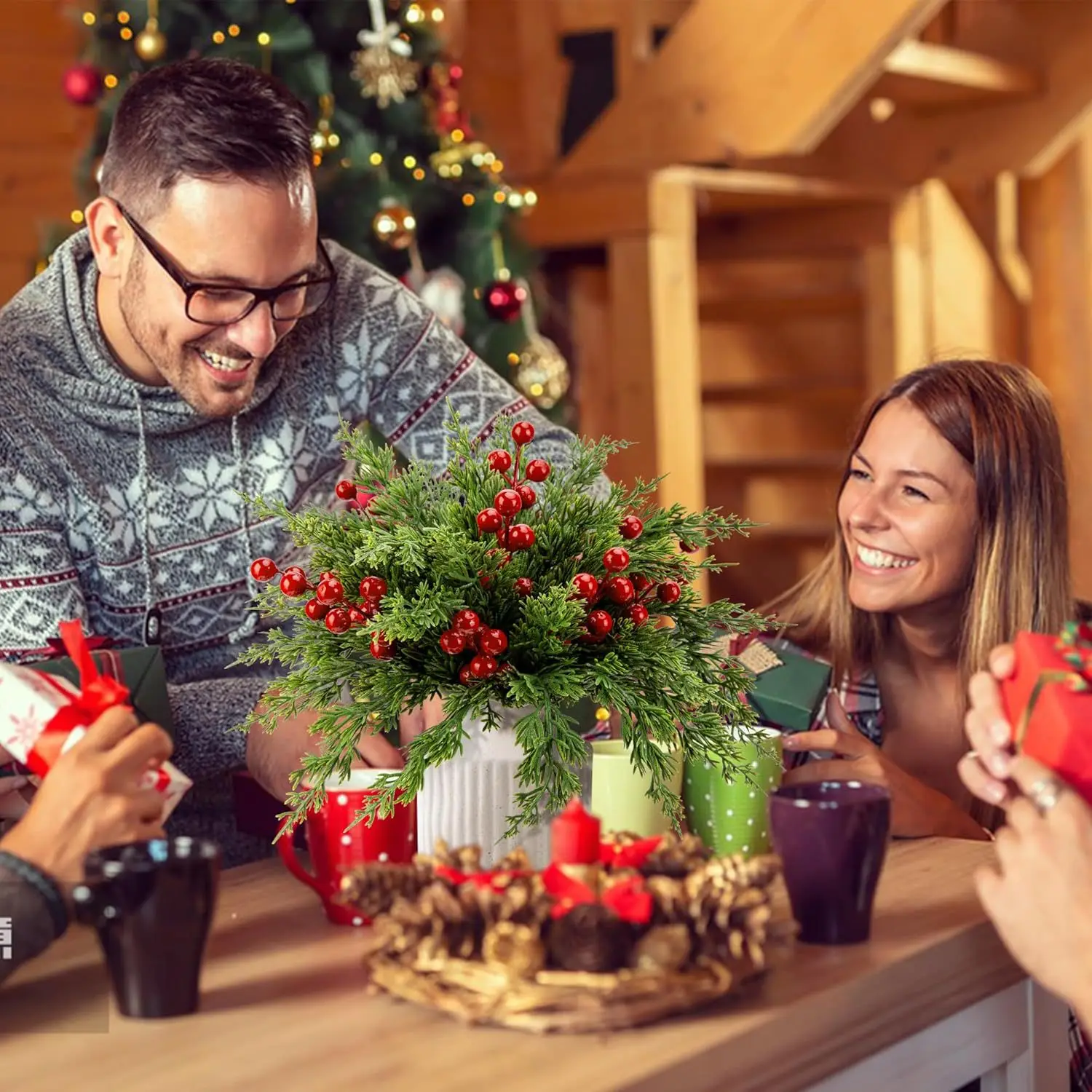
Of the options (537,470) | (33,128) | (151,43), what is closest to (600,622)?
(537,470)

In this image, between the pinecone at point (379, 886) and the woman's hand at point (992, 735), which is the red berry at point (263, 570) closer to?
the pinecone at point (379, 886)

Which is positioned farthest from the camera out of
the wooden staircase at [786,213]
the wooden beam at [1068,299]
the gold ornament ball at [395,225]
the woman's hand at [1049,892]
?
the wooden beam at [1068,299]

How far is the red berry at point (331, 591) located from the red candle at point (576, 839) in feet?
0.90

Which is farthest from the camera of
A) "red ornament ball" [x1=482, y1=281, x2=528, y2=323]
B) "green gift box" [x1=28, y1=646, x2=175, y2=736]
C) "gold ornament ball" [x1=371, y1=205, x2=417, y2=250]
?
"red ornament ball" [x1=482, y1=281, x2=528, y2=323]

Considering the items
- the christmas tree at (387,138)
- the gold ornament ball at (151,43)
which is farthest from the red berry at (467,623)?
the gold ornament ball at (151,43)

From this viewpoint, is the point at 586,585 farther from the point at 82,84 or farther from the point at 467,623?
the point at 82,84

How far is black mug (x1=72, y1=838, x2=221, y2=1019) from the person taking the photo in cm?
97

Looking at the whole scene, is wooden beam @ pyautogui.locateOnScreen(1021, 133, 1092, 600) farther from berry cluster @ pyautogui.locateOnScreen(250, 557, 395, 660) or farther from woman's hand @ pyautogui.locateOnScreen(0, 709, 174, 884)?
woman's hand @ pyautogui.locateOnScreen(0, 709, 174, 884)

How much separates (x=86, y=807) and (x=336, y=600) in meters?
0.26

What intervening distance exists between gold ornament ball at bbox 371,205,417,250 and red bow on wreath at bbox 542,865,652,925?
2.36 meters

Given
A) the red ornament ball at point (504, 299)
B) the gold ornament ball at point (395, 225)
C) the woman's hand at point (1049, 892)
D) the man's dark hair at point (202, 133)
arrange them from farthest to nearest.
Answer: the red ornament ball at point (504, 299)
the gold ornament ball at point (395, 225)
the man's dark hair at point (202, 133)
the woman's hand at point (1049, 892)

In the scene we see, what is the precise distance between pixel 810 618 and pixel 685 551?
2.44 ft

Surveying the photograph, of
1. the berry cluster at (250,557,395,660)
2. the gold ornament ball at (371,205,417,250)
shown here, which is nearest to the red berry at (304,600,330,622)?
the berry cluster at (250,557,395,660)

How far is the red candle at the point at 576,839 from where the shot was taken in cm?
103
